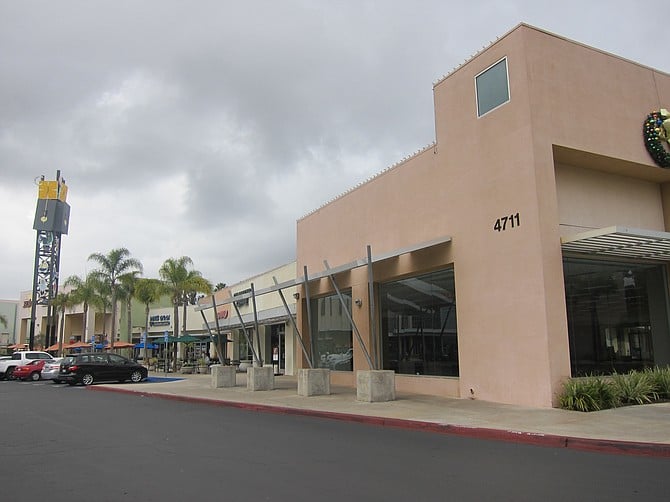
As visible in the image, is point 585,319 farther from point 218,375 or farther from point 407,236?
point 218,375

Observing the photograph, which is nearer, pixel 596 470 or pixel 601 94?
pixel 596 470

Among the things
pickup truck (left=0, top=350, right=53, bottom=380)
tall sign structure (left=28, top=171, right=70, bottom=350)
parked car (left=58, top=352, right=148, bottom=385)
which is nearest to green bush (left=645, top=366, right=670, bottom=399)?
parked car (left=58, top=352, right=148, bottom=385)

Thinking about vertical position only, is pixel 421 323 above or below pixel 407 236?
below

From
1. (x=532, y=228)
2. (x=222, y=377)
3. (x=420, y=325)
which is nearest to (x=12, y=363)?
(x=222, y=377)

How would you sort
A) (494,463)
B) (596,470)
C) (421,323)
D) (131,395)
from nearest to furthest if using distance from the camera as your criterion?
(596,470), (494,463), (421,323), (131,395)

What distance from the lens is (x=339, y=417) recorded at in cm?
1312

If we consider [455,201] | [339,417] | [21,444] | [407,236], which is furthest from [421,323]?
[21,444]

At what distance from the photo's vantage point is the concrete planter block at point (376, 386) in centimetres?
1510

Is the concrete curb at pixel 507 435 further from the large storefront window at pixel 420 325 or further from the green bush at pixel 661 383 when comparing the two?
the green bush at pixel 661 383

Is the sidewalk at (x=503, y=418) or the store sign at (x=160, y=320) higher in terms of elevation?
the store sign at (x=160, y=320)

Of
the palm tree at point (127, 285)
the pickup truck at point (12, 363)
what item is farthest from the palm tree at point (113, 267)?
the pickup truck at point (12, 363)

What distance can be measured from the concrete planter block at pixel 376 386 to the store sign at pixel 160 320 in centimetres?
4559

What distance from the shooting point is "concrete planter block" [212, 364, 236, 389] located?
2262 centimetres

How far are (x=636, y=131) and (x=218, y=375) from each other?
16.5 metres
